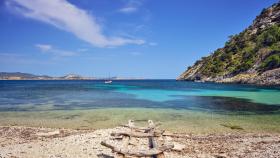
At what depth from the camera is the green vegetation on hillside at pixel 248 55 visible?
106 metres

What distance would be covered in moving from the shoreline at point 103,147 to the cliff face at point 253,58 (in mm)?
83846

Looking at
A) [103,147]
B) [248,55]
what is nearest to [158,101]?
[103,147]

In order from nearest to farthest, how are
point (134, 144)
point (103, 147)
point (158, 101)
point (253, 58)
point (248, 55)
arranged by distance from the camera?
point (103, 147)
point (134, 144)
point (158, 101)
point (253, 58)
point (248, 55)

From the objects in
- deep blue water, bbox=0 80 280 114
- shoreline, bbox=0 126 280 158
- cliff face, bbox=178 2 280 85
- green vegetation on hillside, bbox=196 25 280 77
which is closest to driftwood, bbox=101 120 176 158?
shoreline, bbox=0 126 280 158

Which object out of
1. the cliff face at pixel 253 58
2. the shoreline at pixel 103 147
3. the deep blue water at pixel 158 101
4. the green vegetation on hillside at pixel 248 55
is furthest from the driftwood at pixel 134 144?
the green vegetation on hillside at pixel 248 55

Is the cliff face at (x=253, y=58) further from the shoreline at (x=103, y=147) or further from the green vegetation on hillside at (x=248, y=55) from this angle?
the shoreline at (x=103, y=147)

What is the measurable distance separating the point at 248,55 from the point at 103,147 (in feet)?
402

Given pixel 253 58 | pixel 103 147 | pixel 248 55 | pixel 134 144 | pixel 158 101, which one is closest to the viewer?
pixel 103 147

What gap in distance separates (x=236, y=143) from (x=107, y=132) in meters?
9.37

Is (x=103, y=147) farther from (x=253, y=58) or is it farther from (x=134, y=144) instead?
(x=253, y=58)

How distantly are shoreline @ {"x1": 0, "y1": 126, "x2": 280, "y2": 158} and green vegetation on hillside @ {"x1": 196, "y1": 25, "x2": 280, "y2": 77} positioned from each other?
88298 millimetres

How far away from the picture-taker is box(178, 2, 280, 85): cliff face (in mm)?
100906

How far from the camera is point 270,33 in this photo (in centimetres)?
12281

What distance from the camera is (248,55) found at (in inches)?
4899
